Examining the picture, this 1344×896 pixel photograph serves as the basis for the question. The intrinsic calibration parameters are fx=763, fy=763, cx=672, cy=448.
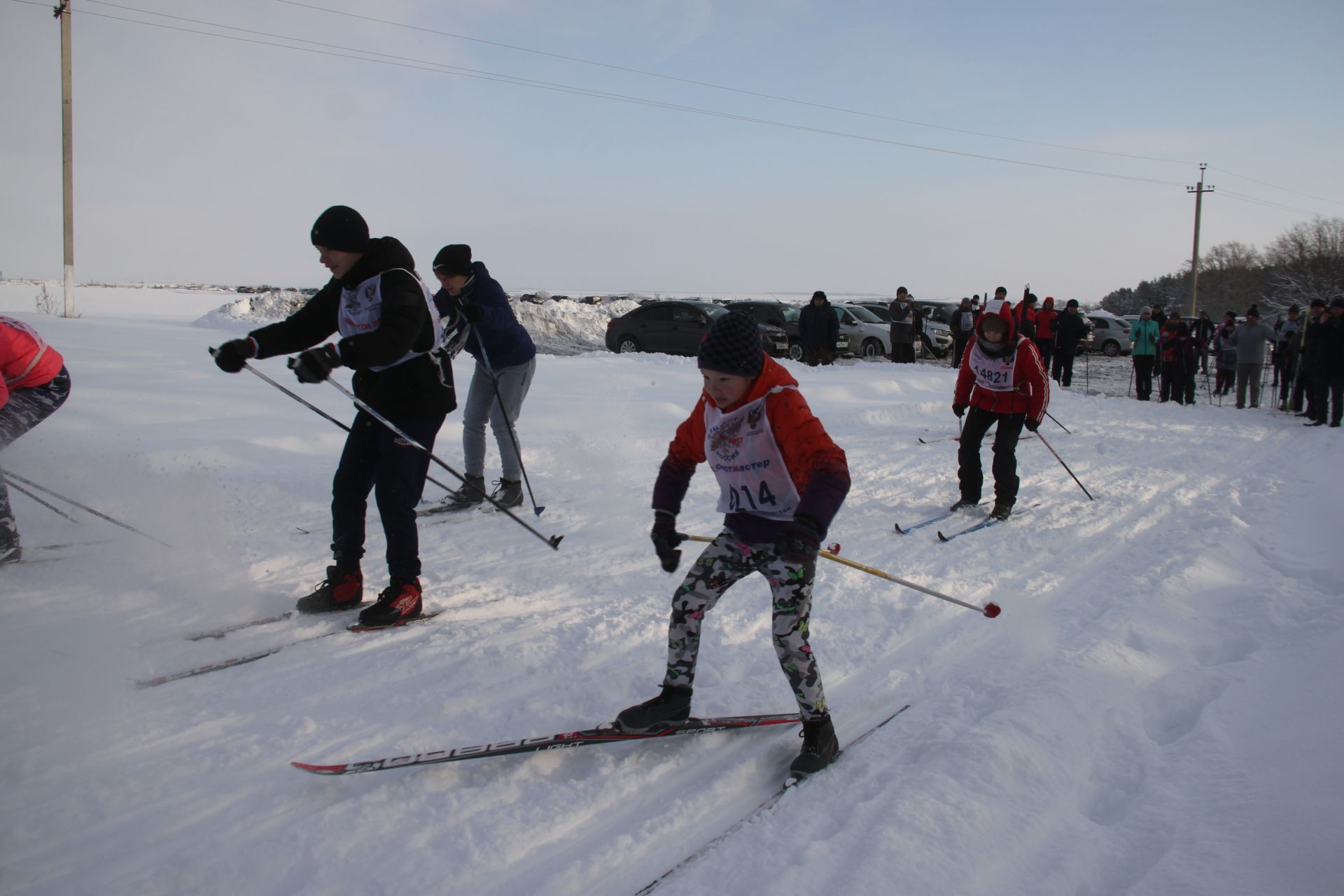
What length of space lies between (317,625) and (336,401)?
550 cm

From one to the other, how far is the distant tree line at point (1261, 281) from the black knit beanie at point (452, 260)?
110ft

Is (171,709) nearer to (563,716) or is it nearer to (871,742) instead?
(563,716)

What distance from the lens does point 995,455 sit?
21.7 ft

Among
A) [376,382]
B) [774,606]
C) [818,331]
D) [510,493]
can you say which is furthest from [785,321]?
[774,606]

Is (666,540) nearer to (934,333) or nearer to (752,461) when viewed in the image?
(752,461)

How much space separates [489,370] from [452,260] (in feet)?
2.95

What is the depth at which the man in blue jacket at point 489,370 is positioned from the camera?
570 centimetres

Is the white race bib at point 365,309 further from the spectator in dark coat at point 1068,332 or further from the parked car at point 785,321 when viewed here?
the parked car at point 785,321

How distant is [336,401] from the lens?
28.6 ft

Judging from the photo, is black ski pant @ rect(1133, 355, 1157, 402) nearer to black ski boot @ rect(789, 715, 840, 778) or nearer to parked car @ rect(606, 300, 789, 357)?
parked car @ rect(606, 300, 789, 357)

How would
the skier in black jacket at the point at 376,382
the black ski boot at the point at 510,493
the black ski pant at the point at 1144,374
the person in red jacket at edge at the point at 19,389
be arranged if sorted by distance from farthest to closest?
the black ski pant at the point at 1144,374, the black ski boot at the point at 510,493, the person in red jacket at edge at the point at 19,389, the skier in black jacket at the point at 376,382

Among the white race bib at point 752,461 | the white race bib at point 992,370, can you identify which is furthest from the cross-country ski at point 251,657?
the white race bib at point 992,370

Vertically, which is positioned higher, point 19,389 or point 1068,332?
point 1068,332

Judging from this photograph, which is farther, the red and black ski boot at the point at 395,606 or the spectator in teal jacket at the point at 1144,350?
the spectator in teal jacket at the point at 1144,350
